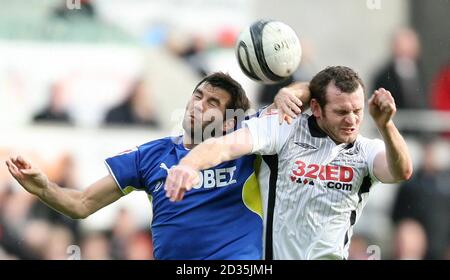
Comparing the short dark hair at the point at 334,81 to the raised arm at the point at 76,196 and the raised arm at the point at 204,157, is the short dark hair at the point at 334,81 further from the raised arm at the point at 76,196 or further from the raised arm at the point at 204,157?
the raised arm at the point at 76,196

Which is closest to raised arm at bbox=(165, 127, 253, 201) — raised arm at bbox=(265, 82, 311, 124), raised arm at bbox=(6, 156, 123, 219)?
raised arm at bbox=(265, 82, 311, 124)

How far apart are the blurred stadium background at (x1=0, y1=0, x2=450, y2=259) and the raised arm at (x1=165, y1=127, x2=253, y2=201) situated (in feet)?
16.9

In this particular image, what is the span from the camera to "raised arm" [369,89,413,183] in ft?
22.2

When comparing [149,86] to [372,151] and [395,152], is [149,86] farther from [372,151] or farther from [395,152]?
[395,152]

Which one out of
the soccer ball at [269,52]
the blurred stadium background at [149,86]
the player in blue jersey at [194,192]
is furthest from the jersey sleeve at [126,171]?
the blurred stadium background at [149,86]

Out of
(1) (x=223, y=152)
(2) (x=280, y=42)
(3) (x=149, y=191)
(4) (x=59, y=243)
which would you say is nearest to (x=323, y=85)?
(2) (x=280, y=42)

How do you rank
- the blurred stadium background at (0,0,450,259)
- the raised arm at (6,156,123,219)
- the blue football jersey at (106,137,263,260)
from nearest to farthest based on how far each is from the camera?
the blue football jersey at (106,137,263,260) → the raised arm at (6,156,123,219) → the blurred stadium background at (0,0,450,259)

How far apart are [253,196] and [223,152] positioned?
79 cm

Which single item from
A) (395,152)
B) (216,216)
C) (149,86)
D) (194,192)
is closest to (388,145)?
(395,152)

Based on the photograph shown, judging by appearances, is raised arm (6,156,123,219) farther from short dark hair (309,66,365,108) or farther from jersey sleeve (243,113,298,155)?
short dark hair (309,66,365,108)

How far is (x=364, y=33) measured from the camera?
1486 centimetres

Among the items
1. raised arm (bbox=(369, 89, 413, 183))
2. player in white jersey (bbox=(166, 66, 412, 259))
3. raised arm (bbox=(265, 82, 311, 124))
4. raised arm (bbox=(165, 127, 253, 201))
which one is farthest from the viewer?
player in white jersey (bbox=(166, 66, 412, 259))

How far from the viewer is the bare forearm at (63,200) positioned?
316 inches

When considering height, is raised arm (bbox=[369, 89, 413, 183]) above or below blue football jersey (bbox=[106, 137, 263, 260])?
above
